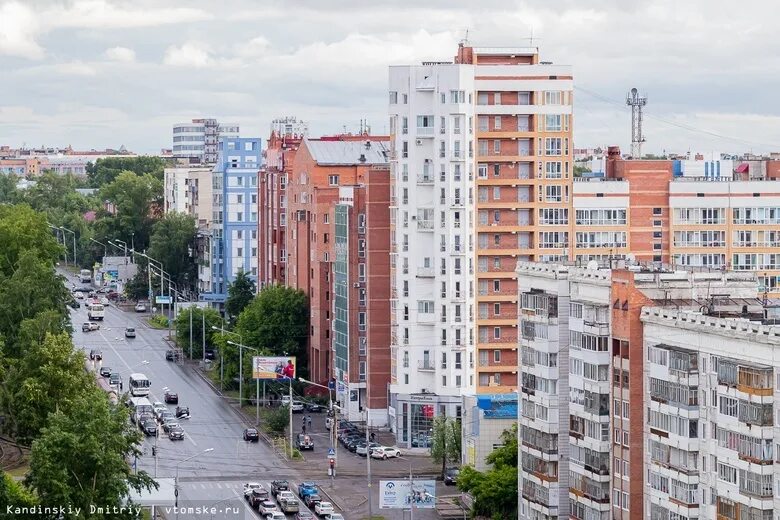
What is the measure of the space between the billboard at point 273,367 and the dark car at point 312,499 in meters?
35.4

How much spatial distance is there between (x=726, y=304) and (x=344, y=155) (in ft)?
265

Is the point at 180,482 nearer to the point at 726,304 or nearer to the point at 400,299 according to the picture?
the point at 400,299

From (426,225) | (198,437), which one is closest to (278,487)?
(198,437)

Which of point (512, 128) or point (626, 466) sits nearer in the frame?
point (626, 466)

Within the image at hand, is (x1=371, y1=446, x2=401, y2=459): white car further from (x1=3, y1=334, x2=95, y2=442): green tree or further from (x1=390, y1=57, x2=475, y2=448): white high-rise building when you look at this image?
(x1=3, y1=334, x2=95, y2=442): green tree

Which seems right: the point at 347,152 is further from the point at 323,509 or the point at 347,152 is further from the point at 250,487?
the point at 323,509

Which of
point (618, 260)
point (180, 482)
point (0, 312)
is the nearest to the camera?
point (618, 260)

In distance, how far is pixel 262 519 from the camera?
121 metres

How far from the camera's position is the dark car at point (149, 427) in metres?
150

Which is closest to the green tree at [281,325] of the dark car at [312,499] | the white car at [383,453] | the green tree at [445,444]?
the white car at [383,453]

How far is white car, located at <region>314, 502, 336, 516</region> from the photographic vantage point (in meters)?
123

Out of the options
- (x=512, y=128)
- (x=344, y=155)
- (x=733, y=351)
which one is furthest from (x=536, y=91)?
(x=733, y=351)

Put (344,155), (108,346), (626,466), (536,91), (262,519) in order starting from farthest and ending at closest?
(108,346)
(344,155)
(536,91)
(262,519)
(626,466)

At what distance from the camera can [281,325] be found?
173 meters
